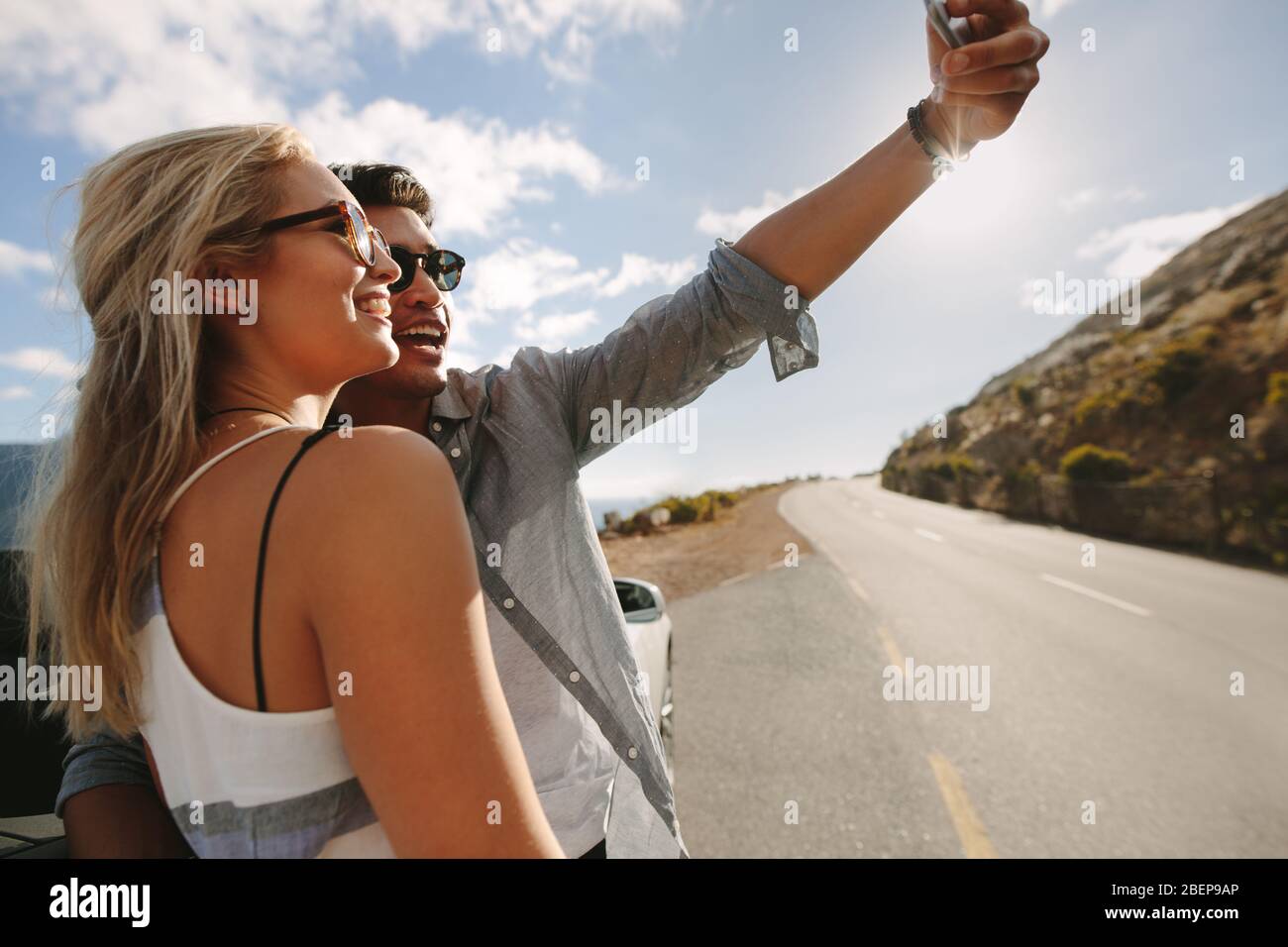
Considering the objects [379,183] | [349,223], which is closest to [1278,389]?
[379,183]

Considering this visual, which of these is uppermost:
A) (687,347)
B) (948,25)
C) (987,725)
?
(948,25)

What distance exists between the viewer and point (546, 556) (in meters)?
1.58

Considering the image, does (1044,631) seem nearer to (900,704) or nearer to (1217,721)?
(1217,721)

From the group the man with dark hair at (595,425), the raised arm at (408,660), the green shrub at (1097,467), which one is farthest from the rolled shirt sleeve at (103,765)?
the green shrub at (1097,467)

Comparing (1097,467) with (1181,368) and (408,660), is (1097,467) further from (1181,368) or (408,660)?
(408,660)

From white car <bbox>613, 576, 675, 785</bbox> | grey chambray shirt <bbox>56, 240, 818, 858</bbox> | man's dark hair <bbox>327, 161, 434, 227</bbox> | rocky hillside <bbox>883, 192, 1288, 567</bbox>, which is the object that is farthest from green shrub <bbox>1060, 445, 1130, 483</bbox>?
man's dark hair <bbox>327, 161, 434, 227</bbox>

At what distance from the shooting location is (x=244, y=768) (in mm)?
806

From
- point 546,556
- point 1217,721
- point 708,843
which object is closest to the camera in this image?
point 546,556

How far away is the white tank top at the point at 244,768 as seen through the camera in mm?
790

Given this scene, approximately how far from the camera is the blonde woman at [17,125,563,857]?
748 millimetres

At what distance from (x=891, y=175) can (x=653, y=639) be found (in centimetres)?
273
